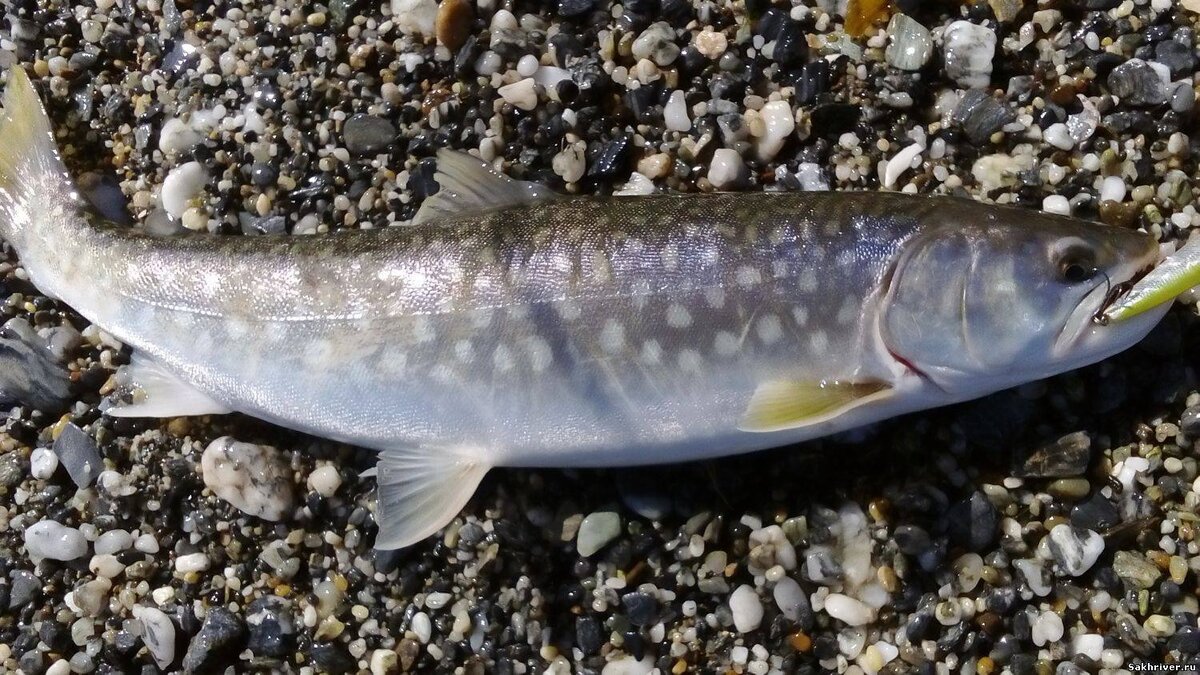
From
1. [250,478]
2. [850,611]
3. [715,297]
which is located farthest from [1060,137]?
[250,478]

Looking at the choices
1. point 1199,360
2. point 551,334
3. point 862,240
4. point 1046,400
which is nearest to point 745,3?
point 862,240

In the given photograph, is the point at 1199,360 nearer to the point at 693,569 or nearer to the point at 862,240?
the point at 862,240

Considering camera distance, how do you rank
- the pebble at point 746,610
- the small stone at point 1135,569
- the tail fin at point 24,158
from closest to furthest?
the small stone at point 1135,569 < the pebble at point 746,610 < the tail fin at point 24,158

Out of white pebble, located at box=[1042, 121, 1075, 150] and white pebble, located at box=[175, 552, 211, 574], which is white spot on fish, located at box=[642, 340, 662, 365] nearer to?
white pebble, located at box=[1042, 121, 1075, 150]

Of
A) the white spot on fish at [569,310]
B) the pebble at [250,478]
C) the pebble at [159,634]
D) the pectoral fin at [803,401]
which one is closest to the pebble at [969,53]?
the pectoral fin at [803,401]

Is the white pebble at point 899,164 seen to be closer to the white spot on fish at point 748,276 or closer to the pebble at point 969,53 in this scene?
the pebble at point 969,53

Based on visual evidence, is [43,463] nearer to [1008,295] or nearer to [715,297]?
[715,297]
